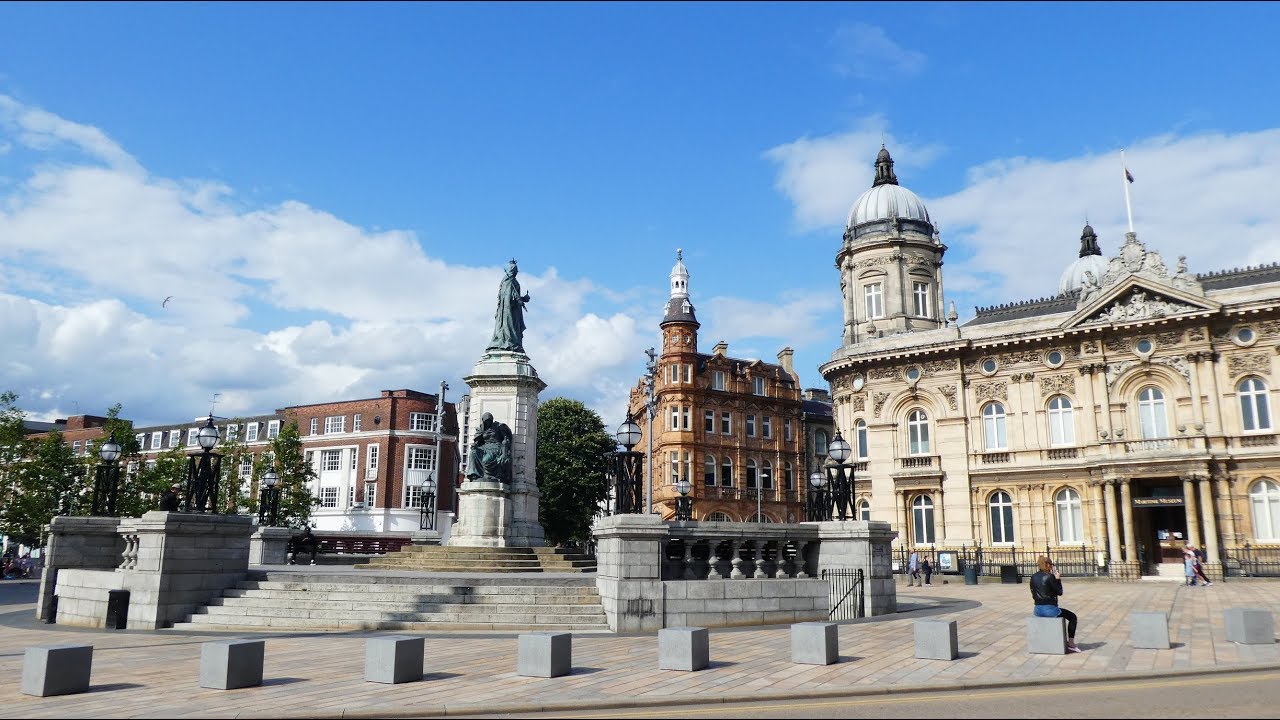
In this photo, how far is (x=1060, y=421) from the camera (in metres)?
43.0

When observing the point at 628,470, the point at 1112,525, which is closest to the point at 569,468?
the point at 1112,525

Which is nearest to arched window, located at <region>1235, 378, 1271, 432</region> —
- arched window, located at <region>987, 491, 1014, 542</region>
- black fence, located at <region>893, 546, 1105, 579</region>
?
black fence, located at <region>893, 546, 1105, 579</region>

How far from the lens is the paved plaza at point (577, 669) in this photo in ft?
31.9

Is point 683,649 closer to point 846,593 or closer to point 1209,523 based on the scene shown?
point 846,593

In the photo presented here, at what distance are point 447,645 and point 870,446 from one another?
37012 millimetres

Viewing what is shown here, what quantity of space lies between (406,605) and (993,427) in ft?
117

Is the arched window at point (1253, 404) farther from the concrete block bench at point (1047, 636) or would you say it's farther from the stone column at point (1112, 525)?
the concrete block bench at point (1047, 636)

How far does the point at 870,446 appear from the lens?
157ft

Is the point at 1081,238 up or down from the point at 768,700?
up

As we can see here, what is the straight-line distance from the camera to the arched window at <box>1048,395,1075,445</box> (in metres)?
42.8

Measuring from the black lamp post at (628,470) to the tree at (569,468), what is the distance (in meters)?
Answer: 37.7

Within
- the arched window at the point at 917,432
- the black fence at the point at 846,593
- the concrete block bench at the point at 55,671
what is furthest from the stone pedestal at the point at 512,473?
the arched window at the point at 917,432

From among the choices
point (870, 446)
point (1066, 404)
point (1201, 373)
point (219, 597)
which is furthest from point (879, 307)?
point (219, 597)

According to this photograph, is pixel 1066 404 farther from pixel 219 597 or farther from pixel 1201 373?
pixel 219 597
